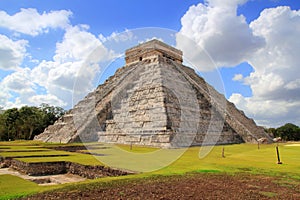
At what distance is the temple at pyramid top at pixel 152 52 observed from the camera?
135 feet

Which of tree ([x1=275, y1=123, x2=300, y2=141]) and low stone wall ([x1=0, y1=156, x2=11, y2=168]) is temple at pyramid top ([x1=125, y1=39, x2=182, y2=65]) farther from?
tree ([x1=275, y1=123, x2=300, y2=141])

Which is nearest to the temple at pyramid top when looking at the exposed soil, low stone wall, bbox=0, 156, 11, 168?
low stone wall, bbox=0, 156, 11, 168

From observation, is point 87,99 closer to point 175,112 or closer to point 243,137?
point 175,112

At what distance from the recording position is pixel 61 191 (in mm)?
7332

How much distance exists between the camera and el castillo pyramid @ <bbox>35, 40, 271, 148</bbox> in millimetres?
25688

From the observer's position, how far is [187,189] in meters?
7.57

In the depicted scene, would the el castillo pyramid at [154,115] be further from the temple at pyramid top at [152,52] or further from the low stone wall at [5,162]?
the low stone wall at [5,162]

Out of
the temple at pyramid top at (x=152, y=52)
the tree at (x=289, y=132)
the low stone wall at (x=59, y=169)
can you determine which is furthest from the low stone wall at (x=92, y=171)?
the tree at (x=289, y=132)

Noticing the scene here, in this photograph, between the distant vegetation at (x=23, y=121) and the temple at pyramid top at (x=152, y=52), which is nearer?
the temple at pyramid top at (x=152, y=52)

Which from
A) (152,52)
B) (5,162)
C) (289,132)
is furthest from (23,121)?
(289,132)

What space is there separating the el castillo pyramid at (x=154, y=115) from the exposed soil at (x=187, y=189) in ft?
45.7

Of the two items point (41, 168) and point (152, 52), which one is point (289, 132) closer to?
point (152, 52)

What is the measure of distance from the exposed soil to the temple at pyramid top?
31.1 m

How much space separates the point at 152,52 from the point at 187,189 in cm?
3525
